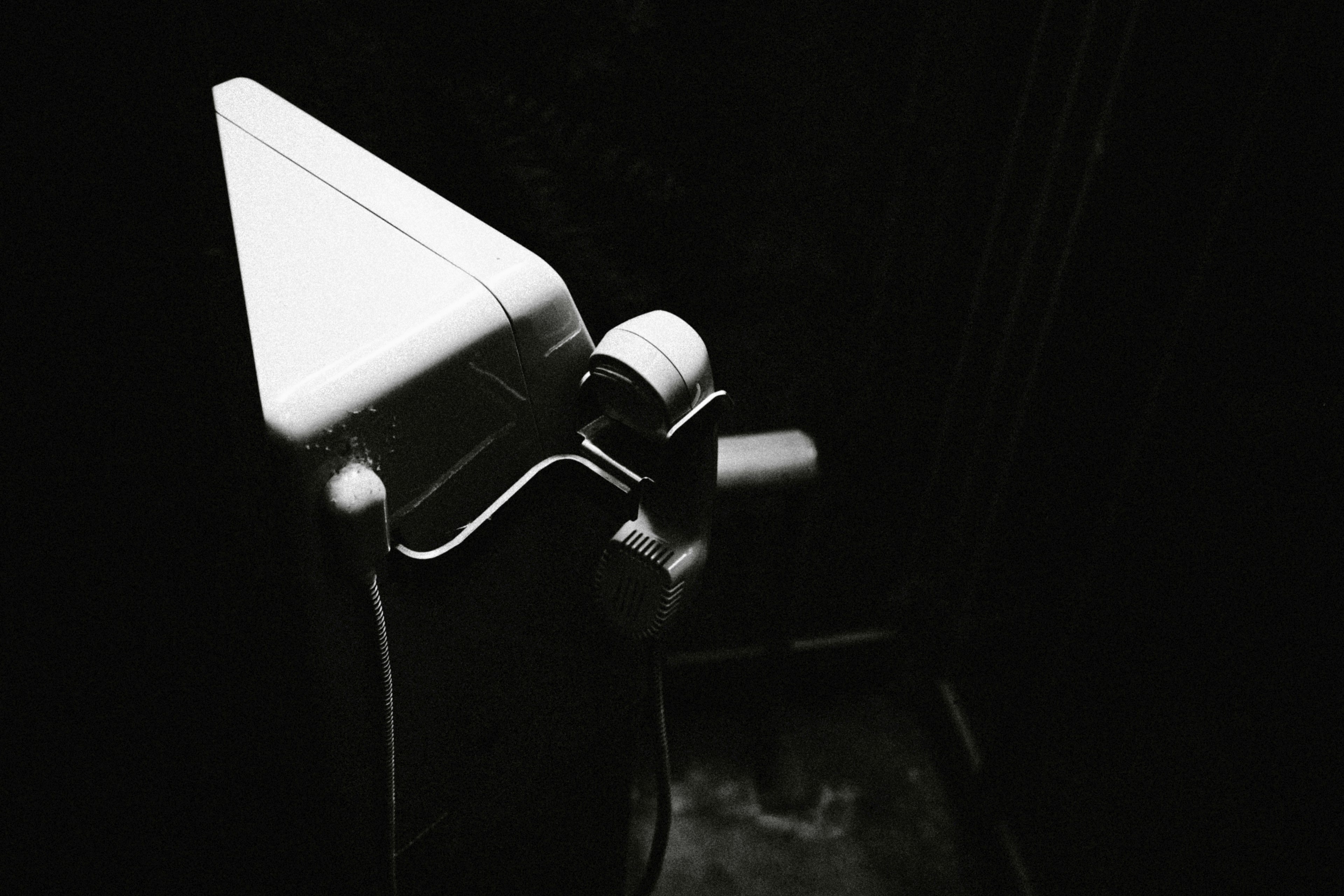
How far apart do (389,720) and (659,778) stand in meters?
0.48

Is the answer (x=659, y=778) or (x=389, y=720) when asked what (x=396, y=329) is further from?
(x=659, y=778)

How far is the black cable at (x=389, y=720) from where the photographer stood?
2.52 ft

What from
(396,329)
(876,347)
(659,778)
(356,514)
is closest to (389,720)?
(356,514)

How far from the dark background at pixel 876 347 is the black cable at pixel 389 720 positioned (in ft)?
0.57

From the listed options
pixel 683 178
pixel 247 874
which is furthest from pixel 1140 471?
pixel 247 874

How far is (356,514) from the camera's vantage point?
A: 71 cm

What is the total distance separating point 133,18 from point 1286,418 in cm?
101

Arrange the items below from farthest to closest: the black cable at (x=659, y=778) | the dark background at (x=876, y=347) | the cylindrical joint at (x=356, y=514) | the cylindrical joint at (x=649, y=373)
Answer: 1. the black cable at (x=659, y=778)
2. the cylindrical joint at (x=649, y=373)
3. the cylindrical joint at (x=356, y=514)
4. the dark background at (x=876, y=347)

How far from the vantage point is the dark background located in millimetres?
475

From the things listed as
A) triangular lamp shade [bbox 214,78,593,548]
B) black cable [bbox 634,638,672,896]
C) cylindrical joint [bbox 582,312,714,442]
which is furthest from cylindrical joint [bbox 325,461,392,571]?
black cable [bbox 634,638,672,896]

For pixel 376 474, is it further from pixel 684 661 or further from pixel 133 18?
pixel 684 661

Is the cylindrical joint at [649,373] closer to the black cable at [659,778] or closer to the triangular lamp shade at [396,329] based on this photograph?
the triangular lamp shade at [396,329]

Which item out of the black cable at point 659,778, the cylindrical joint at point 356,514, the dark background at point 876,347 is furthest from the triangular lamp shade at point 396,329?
the black cable at point 659,778

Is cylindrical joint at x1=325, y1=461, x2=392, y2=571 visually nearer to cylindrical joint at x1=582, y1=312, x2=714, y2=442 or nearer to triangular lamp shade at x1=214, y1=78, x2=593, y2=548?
triangular lamp shade at x1=214, y1=78, x2=593, y2=548
